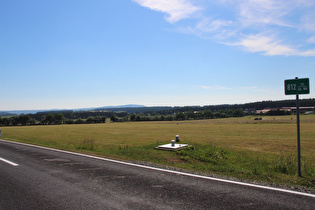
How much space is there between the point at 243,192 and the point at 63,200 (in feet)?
15.9

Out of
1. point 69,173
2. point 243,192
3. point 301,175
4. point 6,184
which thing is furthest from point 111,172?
point 301,175

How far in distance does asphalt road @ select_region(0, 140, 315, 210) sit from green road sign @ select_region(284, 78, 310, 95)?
3.62 m

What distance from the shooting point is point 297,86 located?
294 inches

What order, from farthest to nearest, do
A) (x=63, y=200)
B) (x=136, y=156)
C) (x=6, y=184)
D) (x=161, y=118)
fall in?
(x=161, y=118), (x=136, y=156), (x=6, y=184), (x=63, y=200)

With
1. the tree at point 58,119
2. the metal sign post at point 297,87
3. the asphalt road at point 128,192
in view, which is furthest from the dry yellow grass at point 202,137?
the tree at point 58,119

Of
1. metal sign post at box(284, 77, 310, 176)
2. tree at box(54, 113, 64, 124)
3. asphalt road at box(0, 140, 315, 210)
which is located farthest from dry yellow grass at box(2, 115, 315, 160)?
tree at box(54, 113, 64, 124)

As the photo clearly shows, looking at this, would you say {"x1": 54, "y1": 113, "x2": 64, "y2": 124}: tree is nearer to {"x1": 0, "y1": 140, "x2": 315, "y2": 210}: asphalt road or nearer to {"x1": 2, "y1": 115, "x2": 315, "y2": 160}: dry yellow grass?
{"x1": 2, "y1": 115, "x2": 315, "y2": 160}: dry yellow grass

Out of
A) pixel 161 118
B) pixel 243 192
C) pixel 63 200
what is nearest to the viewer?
pixel 63 200

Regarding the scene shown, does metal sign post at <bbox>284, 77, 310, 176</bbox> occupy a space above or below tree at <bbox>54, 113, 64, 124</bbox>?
above

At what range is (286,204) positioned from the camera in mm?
4918

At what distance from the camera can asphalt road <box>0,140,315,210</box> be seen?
5047mm

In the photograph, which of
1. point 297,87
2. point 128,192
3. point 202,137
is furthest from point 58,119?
point 297,87

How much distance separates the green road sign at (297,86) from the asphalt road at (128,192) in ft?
11.9

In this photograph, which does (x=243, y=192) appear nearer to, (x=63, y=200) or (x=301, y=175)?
(x=301, y=175)
